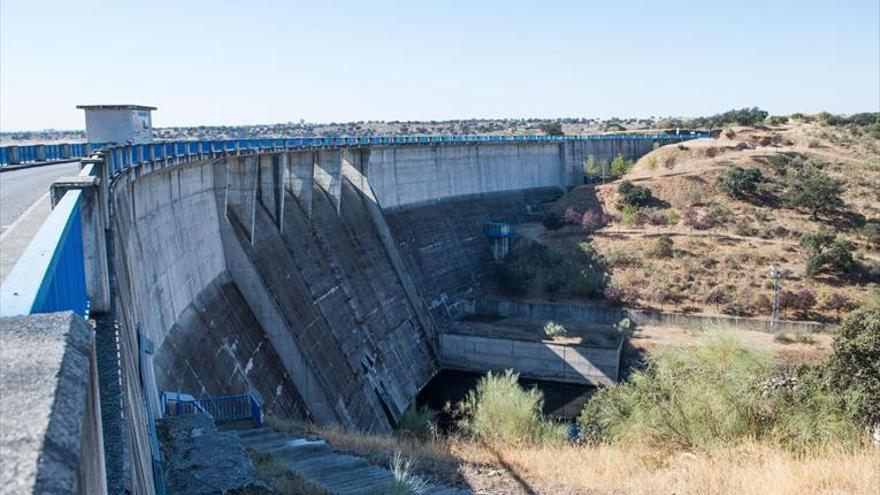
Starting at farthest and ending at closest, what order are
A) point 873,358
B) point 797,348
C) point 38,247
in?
point 797,348
point 873,358
point 38,247

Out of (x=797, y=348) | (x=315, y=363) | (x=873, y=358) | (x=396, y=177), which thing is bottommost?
(x=797, y=348)

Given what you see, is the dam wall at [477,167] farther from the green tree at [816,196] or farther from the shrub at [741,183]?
the green tree at [816,196]

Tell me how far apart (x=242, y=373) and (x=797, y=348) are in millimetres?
22767

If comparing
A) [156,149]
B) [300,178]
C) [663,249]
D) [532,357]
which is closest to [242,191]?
[300,178]

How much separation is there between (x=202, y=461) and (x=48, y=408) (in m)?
6.20

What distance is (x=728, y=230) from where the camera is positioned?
4406 cm

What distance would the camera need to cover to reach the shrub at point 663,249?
133 ft

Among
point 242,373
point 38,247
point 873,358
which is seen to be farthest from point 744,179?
point 38,247

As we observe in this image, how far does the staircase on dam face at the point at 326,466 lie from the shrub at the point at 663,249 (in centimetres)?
2984

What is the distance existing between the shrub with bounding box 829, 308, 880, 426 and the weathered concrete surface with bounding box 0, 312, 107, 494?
14.7 metres

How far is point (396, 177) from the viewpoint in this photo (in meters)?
38.3

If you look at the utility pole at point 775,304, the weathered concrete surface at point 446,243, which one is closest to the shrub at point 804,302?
the utility pole at point 775,304

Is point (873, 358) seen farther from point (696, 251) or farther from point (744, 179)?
point (744, 179)

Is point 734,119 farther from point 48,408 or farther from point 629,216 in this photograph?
point 48,408
